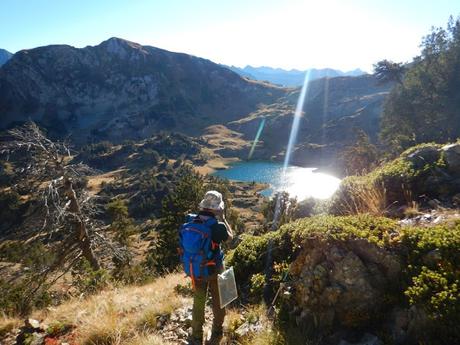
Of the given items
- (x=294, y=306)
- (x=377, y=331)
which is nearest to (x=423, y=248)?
(x=377, y=331)

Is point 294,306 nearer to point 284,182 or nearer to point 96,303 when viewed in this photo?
point 96,303

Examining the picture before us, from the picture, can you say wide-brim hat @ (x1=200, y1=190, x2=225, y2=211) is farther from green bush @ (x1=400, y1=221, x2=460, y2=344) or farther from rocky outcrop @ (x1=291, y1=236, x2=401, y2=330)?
green bush @ (x1=400, y1=221, x2=460, y2=344)

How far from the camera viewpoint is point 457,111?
45.2 meters

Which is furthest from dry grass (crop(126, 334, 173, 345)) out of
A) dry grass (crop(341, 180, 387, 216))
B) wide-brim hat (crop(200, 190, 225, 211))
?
dry grass (crop(341, 180, 387, 216))

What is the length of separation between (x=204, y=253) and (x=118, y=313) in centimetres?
329

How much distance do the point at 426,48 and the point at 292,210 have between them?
51.9m

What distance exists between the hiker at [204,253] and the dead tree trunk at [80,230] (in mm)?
12951

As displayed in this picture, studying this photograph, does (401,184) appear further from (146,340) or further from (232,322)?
(146,340)

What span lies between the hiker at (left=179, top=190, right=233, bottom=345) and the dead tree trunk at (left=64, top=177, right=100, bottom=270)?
12951 millimetres

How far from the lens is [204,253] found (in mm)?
6020

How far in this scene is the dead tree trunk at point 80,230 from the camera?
697 inches

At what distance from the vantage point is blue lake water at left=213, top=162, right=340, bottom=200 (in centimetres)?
11262

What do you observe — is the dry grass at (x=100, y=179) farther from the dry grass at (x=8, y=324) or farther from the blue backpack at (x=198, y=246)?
the blue backpack at (x=198, y=246)

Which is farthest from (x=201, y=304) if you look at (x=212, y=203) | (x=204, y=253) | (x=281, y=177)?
(x=281, y=177)
